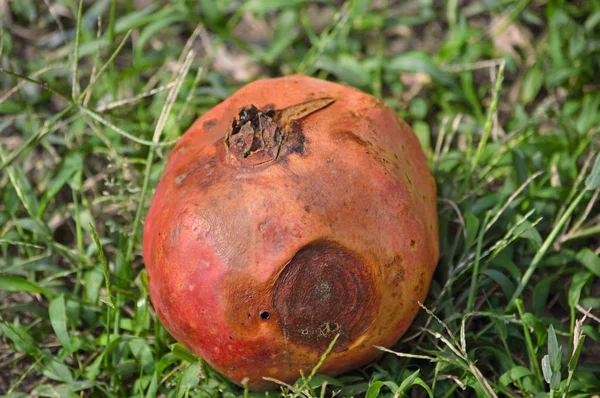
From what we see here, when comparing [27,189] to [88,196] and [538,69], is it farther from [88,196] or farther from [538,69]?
[538,69]

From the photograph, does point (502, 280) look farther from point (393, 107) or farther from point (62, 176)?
point (62, 176)

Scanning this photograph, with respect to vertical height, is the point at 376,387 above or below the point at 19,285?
below

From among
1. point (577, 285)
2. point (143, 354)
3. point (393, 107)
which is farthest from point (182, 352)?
point (393, 107)

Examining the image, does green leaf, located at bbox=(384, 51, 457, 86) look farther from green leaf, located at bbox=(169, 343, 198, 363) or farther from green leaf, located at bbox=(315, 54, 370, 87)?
green leaf, located at bbox=(169, 343, 198, 363)

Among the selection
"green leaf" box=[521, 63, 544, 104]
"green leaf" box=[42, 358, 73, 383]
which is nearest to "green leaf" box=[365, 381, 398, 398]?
"green leaf" box=[42, 358, 73, 383]

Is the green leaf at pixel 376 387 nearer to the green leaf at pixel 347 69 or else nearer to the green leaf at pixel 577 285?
the green leaf at pixel 577 285
